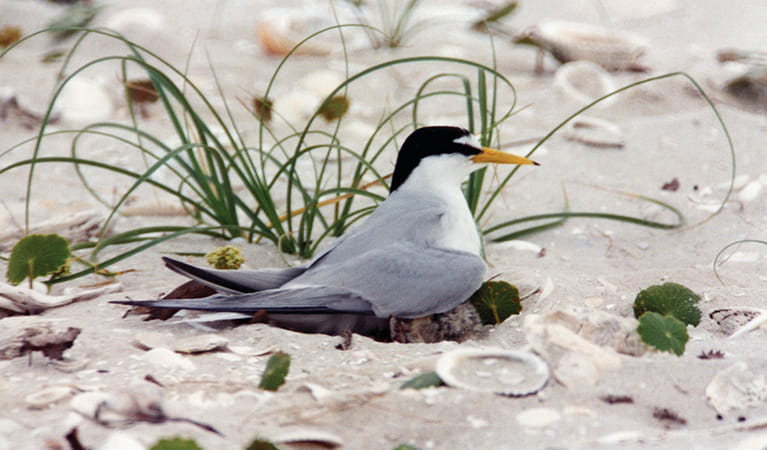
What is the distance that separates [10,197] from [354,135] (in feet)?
4.61

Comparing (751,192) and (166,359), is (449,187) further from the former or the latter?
(751,192)

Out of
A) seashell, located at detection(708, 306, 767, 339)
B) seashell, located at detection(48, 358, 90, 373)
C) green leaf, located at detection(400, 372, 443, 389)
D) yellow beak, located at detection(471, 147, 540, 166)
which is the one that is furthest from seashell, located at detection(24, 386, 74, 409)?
seashell, located at detection(708, 306, 767, 339)

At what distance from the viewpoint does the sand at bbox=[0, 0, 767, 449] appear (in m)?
1.63

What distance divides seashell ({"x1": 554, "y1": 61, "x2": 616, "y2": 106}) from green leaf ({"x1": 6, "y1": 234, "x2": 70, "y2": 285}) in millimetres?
2615

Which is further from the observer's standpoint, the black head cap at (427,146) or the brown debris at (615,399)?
the black head cap at (427,146)

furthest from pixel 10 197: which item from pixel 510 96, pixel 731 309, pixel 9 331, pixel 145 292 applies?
pixel 731 309

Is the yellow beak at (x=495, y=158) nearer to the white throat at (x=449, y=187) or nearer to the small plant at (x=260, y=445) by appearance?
the white throat at (x=449, y=187)

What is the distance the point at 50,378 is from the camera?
186cm

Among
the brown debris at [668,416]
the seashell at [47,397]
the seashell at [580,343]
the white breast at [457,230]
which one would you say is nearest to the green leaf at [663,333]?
the seashell at [580,343]

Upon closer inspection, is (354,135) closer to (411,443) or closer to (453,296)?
(453,296)

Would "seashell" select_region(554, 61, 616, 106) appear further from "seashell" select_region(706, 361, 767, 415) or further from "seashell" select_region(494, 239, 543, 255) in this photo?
"seashell" select_region(706, 361, 767, 415)

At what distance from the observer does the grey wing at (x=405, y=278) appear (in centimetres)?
222

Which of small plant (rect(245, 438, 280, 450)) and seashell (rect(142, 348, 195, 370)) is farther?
seashell (rect(142, 348, 195, 370))

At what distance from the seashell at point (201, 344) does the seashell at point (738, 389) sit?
3.43ft
